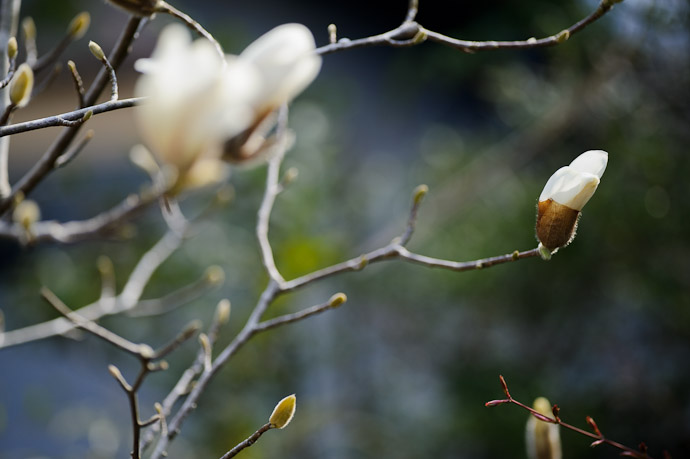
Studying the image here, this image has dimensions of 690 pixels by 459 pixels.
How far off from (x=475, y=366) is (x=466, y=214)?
0.38 meters

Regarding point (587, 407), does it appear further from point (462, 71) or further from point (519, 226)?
point (462, 71)

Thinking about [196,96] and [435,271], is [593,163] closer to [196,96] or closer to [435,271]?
[196,96]

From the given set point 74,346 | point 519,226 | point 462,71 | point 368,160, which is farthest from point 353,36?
point 74,346

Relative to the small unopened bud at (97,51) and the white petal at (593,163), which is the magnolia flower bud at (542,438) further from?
the small unopened bud at (97,51)

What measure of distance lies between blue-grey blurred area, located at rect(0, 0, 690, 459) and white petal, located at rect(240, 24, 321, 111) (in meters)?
0.84

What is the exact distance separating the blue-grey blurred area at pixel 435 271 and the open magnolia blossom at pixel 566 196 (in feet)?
2.57

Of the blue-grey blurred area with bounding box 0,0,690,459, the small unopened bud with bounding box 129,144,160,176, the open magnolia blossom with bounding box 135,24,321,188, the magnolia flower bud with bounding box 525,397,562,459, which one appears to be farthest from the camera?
the blue-grey blurred area with bounding box 0,0,690,459

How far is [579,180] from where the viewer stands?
0.30 meters

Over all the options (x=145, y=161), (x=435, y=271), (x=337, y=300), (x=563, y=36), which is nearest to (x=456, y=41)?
(x=563, y=36)

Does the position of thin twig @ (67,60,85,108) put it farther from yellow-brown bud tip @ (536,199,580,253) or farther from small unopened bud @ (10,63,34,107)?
yellow-brown bud tip @ (536,199,580,253)

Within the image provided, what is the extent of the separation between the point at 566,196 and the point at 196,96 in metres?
0.18

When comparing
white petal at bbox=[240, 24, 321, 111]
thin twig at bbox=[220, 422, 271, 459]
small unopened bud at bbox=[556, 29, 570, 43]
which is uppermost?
small unopened bud at bbox=[556, 29, 570, 43]

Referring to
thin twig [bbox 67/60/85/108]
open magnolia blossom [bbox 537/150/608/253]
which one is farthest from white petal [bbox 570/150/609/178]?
thin twig [bbox 67/60/85/108]

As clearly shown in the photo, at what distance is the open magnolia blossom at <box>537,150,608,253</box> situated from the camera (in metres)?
0.30
